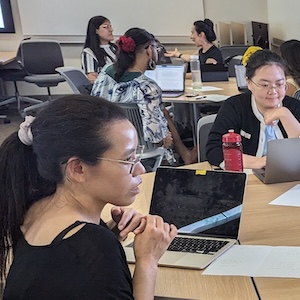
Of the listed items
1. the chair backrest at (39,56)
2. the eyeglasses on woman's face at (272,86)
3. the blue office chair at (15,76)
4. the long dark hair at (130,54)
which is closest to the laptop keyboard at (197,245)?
the eyeglasses on woman's face at (272,86)

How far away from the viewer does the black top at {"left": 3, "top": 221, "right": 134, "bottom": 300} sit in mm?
1001

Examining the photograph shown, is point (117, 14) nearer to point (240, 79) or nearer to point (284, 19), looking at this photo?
point (284, 19)

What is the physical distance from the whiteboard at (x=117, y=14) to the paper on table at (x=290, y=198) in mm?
5033

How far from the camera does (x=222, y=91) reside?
386 centimetres

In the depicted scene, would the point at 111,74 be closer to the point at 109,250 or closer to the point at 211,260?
the point at 211,260

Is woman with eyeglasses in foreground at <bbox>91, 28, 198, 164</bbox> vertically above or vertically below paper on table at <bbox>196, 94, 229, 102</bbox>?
above

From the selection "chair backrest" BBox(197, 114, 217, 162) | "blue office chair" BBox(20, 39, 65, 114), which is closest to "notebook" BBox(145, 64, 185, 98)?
"chair backrest" BBox(197, 114, 217, 162)

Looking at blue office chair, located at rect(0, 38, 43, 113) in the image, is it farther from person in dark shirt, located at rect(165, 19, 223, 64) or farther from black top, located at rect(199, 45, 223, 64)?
black top, located at rect(199, 45, 223, 64)

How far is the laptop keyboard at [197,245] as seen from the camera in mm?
1386

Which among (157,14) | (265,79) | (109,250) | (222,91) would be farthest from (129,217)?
(157,14)

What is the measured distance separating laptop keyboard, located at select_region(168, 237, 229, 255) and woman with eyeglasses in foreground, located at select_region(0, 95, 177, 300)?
17 cm

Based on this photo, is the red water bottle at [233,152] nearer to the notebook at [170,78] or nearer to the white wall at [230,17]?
the notebook at [170,78]

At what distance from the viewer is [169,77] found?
13.0 ft

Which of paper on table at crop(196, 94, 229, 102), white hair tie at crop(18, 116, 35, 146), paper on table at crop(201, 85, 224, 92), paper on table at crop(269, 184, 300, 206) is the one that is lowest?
paper on table at crop(201, 85, 224, 92)
